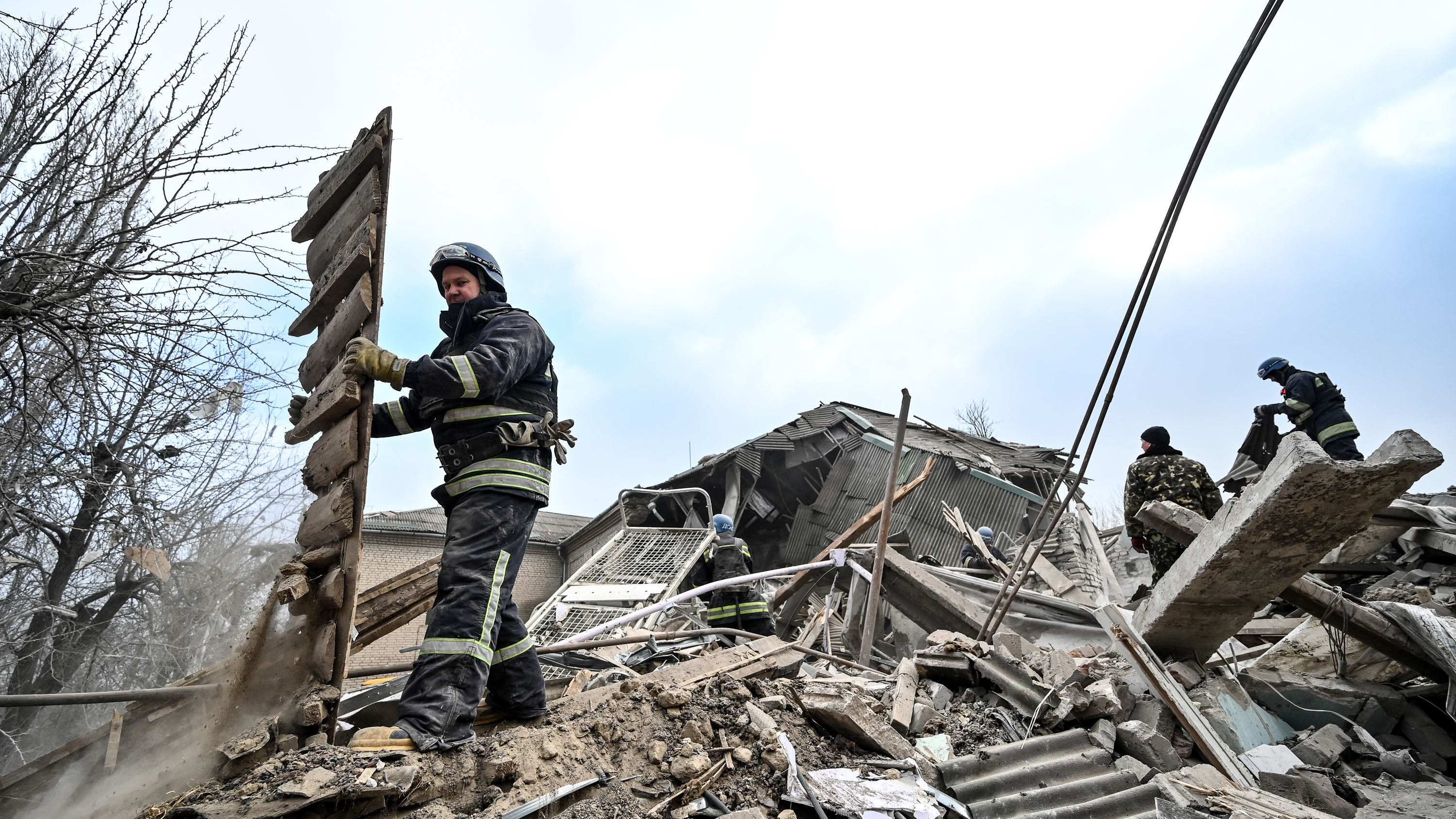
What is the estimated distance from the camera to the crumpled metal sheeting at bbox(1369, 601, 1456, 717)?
3.74m

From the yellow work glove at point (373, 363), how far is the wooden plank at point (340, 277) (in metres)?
0.27

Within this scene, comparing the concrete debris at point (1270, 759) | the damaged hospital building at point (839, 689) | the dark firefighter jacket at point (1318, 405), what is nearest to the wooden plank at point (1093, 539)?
the damaged hospital building at point (839, 689)

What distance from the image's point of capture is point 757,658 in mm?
3863

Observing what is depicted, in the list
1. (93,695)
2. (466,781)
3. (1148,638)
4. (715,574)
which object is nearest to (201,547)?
(715,574)

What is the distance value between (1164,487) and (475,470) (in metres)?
5.26

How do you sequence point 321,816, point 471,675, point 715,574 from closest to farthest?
point 321,816
point 471,675
point 715,574

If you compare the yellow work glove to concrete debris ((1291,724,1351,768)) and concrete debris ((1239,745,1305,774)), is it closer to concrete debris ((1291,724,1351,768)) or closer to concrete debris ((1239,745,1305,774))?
concrete debris ((1239,745,1305,774))

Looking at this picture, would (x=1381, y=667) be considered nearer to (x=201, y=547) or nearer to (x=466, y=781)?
(x=466, y=781)

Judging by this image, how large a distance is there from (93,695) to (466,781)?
1174 millimetres

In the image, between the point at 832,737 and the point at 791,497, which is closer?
the point at 832,737

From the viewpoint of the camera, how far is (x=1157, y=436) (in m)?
6.09

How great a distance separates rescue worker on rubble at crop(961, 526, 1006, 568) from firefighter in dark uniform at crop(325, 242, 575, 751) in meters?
7.97

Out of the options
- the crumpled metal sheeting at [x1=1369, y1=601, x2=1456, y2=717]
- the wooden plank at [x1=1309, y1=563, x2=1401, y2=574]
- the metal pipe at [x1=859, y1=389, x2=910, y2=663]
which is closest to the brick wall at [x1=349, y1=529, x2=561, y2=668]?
the metal pipe at [x1=859, y1=389, x2=910, y2=663]

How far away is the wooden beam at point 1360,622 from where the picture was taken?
4043 mm
